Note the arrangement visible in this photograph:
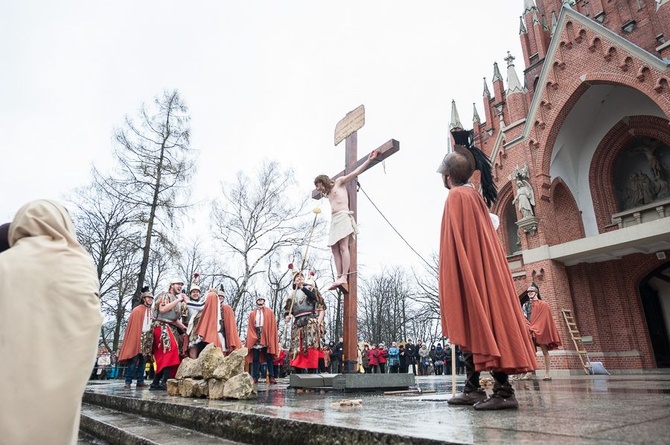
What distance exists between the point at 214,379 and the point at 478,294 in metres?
3.64

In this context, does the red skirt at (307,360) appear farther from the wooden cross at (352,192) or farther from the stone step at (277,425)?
the stone step at (277,425)

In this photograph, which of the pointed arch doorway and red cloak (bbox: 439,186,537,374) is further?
the pointed arch doorway

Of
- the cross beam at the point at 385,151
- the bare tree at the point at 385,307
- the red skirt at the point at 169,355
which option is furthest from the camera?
the bare tree at the point at 385,307

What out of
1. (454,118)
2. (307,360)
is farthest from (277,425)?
(454,118)

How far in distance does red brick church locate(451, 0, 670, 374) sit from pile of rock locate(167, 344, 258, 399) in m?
12.7

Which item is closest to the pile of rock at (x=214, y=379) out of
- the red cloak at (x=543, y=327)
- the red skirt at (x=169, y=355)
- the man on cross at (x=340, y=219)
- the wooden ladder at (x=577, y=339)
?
the man on cross at (x=340, y=219)

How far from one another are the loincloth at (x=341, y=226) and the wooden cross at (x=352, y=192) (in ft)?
0.61

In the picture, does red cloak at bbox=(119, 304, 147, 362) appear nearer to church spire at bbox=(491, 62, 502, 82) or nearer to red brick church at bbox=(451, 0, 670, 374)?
red brick church at bbox=(451, 0, 670, 374)

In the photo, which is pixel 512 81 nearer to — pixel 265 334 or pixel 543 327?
pixel 543 327

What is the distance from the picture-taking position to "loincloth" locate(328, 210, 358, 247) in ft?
20.4

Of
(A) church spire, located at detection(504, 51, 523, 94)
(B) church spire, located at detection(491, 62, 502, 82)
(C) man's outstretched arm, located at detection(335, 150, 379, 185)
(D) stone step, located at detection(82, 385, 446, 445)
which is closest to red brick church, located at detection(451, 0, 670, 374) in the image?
(A) church spire, located at detection(504, 51, 523, 94)

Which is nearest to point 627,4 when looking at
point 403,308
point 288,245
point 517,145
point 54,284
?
point 517,145

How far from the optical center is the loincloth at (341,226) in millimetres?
6217

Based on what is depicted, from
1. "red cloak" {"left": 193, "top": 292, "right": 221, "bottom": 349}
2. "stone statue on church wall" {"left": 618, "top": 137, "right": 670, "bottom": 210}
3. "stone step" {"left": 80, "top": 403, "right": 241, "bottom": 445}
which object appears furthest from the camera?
"stone statue on church wall" {"left": 618, "top": 137, "right": 670, "bottom": 210}
